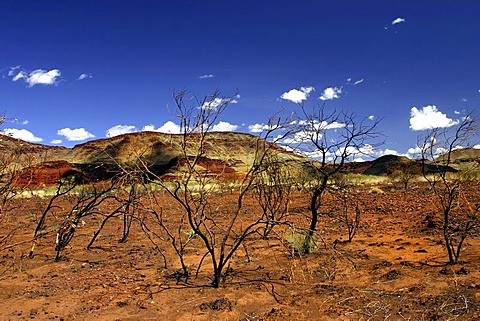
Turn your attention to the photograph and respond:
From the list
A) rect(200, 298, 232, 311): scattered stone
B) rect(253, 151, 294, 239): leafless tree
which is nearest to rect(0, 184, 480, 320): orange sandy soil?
rect(200, 298, 232, 311): scattered stone

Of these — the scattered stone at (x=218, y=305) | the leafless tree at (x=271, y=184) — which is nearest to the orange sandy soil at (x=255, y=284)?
the scattered stone at (x=218, y=305)

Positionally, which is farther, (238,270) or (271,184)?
(271,184)

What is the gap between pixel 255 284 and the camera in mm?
6828

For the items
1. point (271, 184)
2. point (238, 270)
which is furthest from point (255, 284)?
point (271, 184)

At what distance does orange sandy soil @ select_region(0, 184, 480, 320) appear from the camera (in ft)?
18.3

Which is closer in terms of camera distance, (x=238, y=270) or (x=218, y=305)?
(x=218, y=305)

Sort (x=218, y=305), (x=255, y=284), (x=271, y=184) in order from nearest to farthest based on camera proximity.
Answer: (x=218, y=305) → (x=255, y=284) → (x=271, y=184)

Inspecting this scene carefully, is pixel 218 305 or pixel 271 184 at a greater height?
pixel 271 184

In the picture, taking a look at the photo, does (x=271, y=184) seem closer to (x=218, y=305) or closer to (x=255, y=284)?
(x=255, y=284)

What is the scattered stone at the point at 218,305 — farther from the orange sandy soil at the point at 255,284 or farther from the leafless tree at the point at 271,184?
the leafless tree at the point at 271,184

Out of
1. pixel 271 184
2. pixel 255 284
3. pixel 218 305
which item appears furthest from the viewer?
pixel 271 184

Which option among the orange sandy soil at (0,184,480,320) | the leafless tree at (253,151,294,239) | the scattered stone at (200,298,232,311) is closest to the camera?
the orange sandy soil at (0,184,480,320)

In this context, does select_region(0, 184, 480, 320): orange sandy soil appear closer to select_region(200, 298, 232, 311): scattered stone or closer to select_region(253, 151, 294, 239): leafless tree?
select_region(200, 298, 232, 311): scattered stone

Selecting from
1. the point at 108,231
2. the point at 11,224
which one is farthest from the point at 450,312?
the point at 11,224
